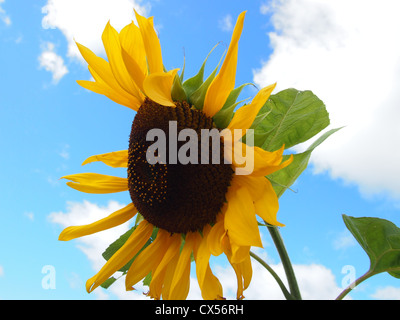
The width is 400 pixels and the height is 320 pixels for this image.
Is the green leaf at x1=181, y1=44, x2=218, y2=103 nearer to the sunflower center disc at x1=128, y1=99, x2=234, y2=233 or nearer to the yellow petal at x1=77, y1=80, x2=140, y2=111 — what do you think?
the sunflower center disc at x1=128, y1=99, x2=234, y2=233

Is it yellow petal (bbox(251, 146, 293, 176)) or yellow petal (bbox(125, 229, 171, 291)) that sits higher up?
yellow petal (bbox(251, 146, 293, 176))

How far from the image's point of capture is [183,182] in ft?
6.24

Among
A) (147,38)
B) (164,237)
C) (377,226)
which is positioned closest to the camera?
(147,38)

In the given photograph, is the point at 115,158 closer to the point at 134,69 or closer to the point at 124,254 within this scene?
the point at 124,254

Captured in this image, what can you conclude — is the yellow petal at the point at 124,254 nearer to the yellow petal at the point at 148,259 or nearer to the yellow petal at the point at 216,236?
the yellow petal at the point at 148,259

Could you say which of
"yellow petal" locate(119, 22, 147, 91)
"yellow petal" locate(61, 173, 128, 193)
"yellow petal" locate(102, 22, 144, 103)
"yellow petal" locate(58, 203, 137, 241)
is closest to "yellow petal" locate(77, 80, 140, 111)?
"yellow petal" locate(102, 22, 144, 103)

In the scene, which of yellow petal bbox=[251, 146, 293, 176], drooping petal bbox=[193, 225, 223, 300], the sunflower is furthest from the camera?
drooping petal bbox=[193, 225, 223, 300]

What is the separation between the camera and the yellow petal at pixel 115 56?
6.81ft

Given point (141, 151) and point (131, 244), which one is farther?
point (131, 244)

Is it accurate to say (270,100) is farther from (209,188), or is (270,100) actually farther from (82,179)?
(82,179)

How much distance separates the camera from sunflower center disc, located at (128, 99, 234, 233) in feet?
6.15

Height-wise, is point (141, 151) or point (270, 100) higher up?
point (270, 100)
